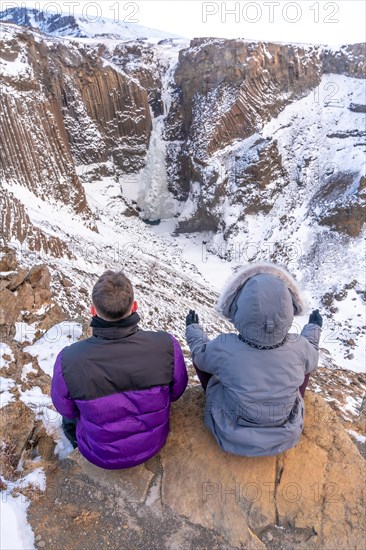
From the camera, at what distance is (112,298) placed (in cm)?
244

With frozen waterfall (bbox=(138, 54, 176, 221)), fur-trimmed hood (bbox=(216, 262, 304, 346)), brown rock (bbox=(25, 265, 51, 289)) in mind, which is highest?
fur-trimmed hood (bbox=(216, 262, 304, 346))

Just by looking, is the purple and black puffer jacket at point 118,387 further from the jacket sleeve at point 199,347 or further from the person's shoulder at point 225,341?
the person's shoulder at point 225,341

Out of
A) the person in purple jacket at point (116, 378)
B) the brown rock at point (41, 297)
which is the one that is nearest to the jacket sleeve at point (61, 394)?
the person in purple jacket at point (116, 378)

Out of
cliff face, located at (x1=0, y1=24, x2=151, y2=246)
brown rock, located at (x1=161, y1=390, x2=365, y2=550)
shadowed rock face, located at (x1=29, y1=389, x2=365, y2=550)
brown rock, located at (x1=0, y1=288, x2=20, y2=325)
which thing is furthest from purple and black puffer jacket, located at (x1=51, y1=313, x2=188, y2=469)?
cliff face, located at (x1=0, y1=24, x2=151, y2=246)

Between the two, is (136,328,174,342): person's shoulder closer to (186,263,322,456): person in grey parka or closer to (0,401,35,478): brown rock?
(186,263,322,456): person in grey parka

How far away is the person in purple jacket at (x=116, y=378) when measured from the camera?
2498 mm

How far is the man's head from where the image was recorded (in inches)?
96.2

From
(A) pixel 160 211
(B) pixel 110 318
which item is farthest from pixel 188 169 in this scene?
(B) pixel 110 318

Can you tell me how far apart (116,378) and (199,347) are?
2.14ft

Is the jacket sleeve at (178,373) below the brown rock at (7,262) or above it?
above

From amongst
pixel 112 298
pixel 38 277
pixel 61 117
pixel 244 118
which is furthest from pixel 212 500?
pixel 244 118

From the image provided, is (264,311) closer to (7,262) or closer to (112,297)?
(112,297)

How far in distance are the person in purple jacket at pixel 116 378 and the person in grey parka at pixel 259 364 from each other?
334 mm

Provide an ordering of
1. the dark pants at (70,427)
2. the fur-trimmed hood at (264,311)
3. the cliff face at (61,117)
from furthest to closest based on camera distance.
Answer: the cliff face at (61,117), the dark pants at (70,427), the fur-trimmed hood at (264,311)
